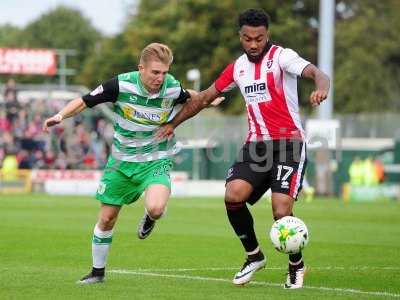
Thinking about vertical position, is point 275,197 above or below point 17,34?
below

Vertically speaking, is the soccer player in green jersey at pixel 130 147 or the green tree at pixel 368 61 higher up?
the green tree at pixel 368 61

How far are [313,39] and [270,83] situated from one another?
189ft

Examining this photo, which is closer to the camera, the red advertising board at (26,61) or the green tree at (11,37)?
the red advertising board at (26,61)

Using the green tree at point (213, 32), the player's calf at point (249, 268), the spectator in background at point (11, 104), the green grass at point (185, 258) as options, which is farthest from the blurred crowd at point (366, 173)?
the player's calf at point (249, 268)

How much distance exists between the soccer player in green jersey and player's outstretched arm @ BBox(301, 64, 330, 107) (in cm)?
147

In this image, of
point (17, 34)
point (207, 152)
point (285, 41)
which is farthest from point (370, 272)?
point (17, 34)

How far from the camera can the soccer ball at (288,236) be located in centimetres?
995

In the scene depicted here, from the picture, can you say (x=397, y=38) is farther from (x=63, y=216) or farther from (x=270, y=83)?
(x=270, y=83)

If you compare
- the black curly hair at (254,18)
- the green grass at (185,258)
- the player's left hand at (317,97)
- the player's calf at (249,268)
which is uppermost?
the black curly hair at (254,18)

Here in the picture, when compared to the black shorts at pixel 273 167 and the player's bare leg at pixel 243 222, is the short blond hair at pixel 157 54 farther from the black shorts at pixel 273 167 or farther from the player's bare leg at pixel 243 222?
the player's bare leg at pixel 243 222

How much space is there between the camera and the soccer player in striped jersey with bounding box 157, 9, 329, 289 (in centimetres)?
1038

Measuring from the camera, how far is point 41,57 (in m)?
57.3

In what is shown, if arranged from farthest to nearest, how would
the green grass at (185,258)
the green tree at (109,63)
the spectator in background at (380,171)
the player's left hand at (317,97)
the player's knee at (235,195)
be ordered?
1. the green tree at (109,63)
2. the spectator in background at (380,171)
3. the player's knee at (235,195)
4. the green grass at (185,258)
5. the player's left hand at (317,97)

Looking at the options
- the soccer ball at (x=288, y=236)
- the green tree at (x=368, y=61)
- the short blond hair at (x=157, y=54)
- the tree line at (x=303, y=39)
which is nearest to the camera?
the soccer ball at (x=288, y=236)
